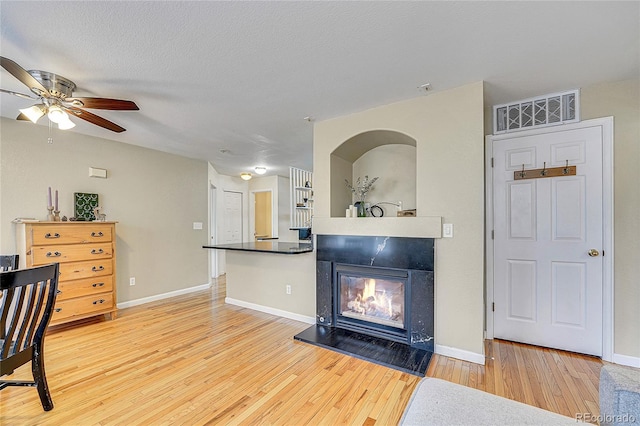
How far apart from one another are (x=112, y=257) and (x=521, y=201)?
478cm

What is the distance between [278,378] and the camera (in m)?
2.19

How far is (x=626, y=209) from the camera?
2.33 meters

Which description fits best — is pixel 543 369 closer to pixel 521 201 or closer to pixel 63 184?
pixel 521 201

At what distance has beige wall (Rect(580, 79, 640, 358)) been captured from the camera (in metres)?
2.29

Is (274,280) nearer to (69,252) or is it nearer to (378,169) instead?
(378,169)

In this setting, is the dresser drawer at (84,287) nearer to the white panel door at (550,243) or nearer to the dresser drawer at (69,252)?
the dresser drawer at (69,252)

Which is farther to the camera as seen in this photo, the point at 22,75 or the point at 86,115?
the point at 86,115

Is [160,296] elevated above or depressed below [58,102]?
below

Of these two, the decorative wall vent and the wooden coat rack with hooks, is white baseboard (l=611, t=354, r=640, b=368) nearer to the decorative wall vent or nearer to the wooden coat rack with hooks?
the wooden coat rack with hooks

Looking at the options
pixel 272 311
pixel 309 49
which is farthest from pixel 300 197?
pixel 309 49

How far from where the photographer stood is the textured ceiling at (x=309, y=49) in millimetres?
1534

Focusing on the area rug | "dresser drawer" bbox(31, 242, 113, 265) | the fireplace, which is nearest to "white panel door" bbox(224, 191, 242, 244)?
"dresser drawer" bbox(31, 242, 113, 265)

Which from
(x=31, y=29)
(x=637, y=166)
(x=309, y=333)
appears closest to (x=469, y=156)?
(x=637, y=166)

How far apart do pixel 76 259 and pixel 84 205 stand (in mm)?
799
